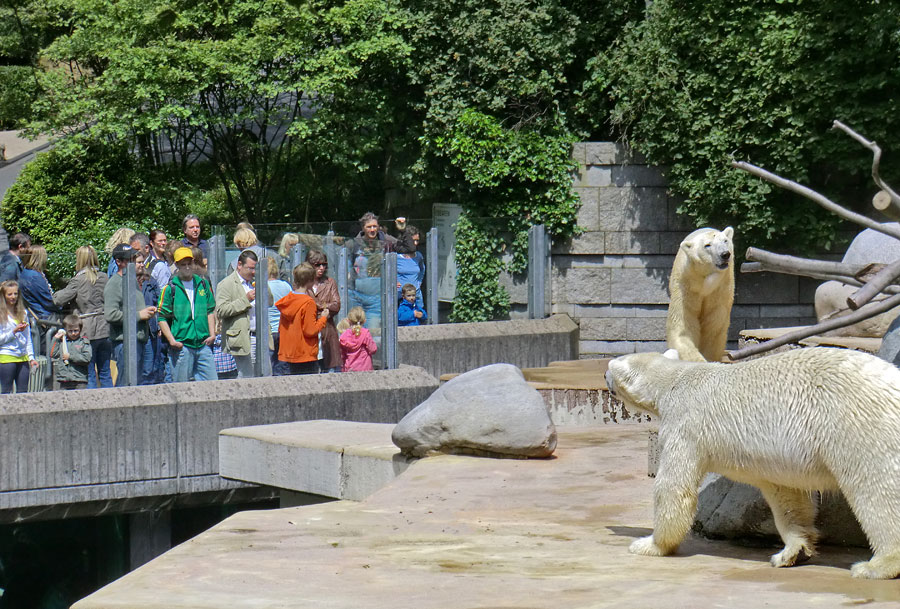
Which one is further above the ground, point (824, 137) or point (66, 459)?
point (824, 137)

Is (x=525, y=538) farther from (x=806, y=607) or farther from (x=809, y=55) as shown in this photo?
(x=809, y=55)

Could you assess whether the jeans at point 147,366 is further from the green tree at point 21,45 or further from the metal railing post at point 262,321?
the green tree at point 21,45

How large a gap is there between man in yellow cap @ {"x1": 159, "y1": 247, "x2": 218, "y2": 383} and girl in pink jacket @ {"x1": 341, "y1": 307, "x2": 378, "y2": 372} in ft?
4.61

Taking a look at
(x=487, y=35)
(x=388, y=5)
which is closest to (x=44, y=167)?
(x=388, y=5)

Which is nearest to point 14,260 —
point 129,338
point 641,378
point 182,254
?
point 129,338

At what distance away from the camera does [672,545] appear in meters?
5.32

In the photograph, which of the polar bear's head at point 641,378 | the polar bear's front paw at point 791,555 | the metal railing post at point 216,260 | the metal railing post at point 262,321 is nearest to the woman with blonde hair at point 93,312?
the metal railing post at point 216,260

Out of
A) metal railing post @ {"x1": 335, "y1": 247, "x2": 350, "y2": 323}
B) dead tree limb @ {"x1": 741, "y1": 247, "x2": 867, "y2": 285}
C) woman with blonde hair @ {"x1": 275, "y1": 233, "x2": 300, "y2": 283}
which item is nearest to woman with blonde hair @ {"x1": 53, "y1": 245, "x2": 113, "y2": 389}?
woman with blonde hair @ {"x1": 275, "y1": 233, "x2": 300, "y2": 283}

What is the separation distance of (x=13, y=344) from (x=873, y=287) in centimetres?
770

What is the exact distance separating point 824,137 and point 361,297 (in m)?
6.69

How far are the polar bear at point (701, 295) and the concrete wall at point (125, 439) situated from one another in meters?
4.35

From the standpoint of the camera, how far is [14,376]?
10.1m

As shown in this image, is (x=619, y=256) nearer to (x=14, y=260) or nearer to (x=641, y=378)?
(x=14, y=260)

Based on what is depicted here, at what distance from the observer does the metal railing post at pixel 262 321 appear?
11.1m
